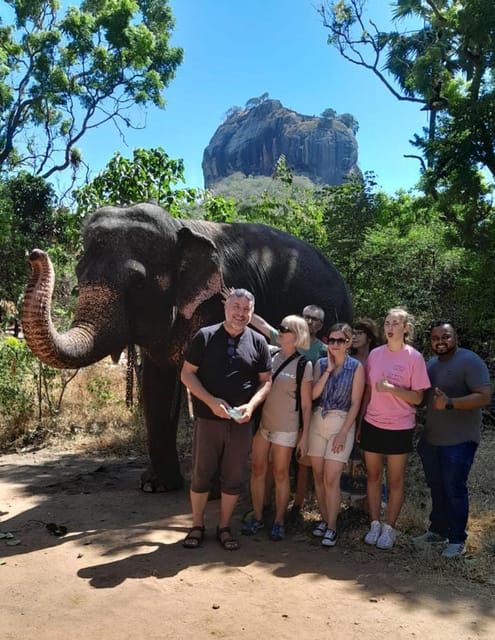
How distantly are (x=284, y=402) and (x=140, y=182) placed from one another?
5.76m

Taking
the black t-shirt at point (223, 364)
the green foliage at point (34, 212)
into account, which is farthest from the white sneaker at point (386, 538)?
the green foliage at point (34, 212)

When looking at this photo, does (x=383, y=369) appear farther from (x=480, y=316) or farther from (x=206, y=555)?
(x=480, y=316)

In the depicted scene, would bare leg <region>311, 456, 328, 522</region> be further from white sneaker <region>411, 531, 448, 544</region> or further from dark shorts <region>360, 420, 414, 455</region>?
white sneaker <region>411, 531, 448, 544</region>

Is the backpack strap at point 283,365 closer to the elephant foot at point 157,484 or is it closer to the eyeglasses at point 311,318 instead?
the eyeglasses at point 311,318

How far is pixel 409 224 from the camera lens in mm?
14961

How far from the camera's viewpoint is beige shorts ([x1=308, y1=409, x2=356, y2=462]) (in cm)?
487

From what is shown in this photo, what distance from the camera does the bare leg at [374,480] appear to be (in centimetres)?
484

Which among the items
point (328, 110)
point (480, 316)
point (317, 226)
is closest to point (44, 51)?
point (317, 226)

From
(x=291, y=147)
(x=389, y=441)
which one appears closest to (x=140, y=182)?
(x=389, y=441)

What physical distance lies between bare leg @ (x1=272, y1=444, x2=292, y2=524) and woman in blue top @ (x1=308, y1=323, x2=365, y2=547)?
0.70 ft

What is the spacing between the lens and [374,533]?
480cm

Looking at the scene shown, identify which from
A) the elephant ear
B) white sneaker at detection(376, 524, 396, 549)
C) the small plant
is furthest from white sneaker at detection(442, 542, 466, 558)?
the small plant

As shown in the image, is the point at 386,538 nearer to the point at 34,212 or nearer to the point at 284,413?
the point at 284,413

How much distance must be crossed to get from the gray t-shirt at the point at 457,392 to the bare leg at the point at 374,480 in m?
0.47
